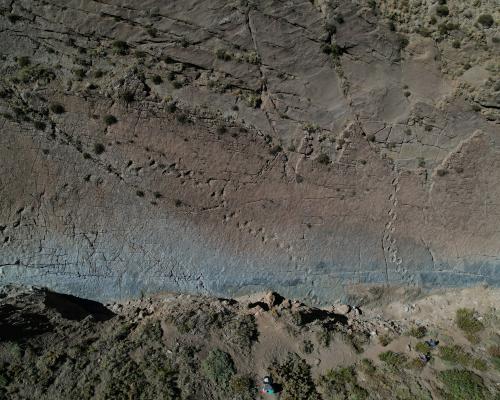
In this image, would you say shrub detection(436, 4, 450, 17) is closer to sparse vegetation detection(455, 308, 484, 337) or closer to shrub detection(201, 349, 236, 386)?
sparse vegetation detection(455, 308, 484, 337)

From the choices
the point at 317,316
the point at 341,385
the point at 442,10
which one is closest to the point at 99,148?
the point at 317,316

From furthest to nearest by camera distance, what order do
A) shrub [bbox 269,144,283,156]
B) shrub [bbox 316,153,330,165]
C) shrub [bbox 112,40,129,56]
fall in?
1. shrub [bbox 316,153,330,165]
2. shrub [bbox 269,144,283,156]
3. shrub [bbox 112,40,129,56]

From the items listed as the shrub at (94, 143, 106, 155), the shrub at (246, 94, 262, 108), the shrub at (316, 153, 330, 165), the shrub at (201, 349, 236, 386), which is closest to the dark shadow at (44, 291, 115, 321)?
the shrub at (201, 349, 236, 386)

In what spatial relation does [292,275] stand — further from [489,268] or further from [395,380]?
[489,268]

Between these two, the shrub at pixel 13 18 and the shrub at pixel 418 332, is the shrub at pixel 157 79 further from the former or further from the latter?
the shrub at pixel 418 332

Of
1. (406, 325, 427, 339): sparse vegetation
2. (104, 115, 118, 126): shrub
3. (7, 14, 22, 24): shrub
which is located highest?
(7, 14, 22, 24): shrub

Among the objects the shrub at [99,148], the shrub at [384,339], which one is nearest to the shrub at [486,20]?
the shrub at [384,339]

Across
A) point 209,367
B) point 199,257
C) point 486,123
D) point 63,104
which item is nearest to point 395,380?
point 209,367
